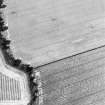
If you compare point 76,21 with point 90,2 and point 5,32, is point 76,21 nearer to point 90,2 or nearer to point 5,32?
point 90,2

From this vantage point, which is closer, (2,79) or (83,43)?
(2,79)

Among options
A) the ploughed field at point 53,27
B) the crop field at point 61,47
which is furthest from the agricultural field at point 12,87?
the ploughed field at point 53,27

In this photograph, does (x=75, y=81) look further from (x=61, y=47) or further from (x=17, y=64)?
(x=17, y=64)

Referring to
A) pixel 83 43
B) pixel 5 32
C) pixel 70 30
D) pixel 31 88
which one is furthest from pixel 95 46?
pixel 5 32

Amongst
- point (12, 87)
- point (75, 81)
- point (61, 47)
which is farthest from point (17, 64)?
point (75, 81)

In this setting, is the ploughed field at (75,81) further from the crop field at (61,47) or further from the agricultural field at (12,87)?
the agricultural field at (12,87)

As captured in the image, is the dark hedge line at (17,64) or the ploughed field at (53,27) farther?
the ploughed field at (53,27)
